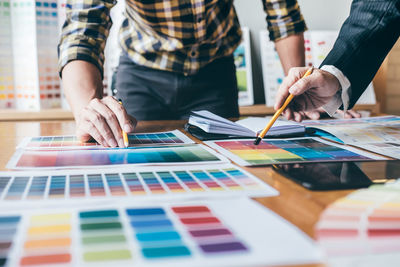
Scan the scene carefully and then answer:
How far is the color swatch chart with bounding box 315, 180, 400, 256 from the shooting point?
333 millimetres

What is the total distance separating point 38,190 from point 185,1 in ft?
2.64

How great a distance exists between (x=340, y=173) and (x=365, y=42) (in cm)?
49

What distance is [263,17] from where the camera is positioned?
2.32m

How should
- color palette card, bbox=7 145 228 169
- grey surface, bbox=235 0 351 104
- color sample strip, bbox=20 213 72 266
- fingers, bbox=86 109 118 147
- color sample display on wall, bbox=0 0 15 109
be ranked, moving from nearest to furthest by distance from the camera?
1. color sample strip, bbox=20 213 72 266
2. color palette card, bbox=7 145 228 169
3. fingers, bbox=86 109 118 147
4. color sample display on wall, bbox=0 0 15 109
5. grey surface, bbox=235 0 351 104

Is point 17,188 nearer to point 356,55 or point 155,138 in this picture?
point 155,138

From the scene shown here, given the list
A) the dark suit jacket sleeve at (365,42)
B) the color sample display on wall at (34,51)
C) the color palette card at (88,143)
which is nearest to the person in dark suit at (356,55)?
the dark suit jacket sleeve at (365,42)

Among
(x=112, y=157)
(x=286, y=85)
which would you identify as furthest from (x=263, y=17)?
(x=112, y=157)

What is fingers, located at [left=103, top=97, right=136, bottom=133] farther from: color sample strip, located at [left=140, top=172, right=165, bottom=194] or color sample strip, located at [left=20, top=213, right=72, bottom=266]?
color sample strip, located at [left=20, top=213, right=72, bottom=266]

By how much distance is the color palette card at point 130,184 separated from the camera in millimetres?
473

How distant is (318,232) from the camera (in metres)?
0.36

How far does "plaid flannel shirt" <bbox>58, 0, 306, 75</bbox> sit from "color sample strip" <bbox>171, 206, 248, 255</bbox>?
70 cm

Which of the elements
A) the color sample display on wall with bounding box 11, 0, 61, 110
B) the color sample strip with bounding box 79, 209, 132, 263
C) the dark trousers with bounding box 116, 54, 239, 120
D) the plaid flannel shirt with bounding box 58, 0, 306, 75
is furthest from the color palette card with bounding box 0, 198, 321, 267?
the color sample display on wall with bounding box 11, 0, 61, 110

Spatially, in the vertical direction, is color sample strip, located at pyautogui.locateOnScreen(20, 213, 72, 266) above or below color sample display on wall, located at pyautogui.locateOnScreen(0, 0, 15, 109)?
below

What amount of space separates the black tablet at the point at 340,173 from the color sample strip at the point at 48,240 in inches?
11.3
